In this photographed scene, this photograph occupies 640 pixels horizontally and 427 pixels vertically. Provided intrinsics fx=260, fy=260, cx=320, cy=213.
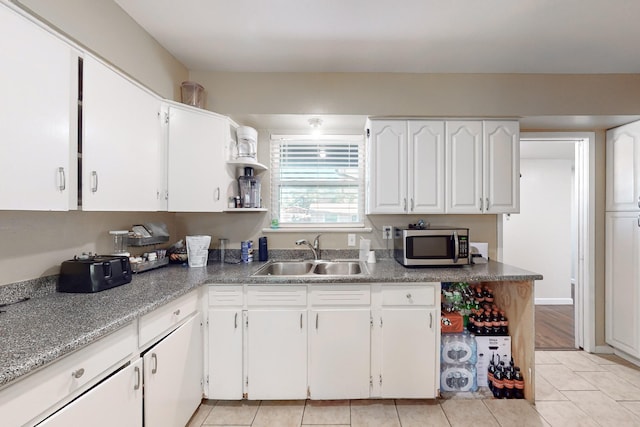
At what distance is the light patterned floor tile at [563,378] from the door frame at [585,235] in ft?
1.81

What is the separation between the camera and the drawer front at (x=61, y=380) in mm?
747

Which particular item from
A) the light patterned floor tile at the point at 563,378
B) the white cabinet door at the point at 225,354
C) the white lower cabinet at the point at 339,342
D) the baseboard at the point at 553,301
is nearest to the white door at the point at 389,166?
the white lower cabinet at the point at 339,342

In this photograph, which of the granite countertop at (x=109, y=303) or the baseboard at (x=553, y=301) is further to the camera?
the baseboard at (x=553, y=301)

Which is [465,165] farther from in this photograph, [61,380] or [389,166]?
[61,380]

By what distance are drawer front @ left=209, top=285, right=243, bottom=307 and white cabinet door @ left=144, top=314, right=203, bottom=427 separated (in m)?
0.13

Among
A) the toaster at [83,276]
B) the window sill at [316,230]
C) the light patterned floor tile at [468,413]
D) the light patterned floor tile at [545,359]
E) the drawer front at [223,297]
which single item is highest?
the window sill at [316,230]

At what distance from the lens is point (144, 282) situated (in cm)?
163

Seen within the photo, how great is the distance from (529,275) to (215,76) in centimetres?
295

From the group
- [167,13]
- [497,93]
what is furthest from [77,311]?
[497,93]

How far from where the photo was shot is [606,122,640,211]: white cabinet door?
7.55 feet

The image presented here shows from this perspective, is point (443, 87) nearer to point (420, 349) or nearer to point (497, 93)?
point (497, 93)

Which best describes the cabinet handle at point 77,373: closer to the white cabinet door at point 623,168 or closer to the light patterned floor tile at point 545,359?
the light patterned floor tile at point 545,359

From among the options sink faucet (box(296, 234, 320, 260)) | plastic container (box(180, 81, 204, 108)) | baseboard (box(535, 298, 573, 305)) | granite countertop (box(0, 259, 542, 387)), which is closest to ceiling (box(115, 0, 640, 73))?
plastic container (box(180, 81, 204, 108))

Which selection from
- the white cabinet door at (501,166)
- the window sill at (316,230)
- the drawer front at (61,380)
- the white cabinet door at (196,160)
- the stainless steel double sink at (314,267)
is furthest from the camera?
the window sill at (316,230)
